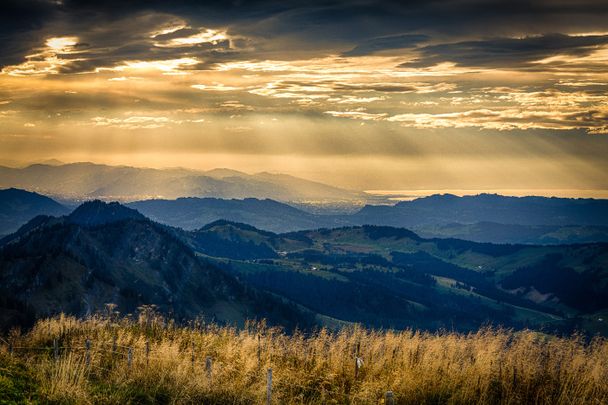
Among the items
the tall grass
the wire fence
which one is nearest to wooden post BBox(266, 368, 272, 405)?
the tall grass

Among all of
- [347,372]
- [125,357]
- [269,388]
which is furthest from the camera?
[125,357]

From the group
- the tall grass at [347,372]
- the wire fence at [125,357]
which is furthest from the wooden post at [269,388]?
the wire fence at [125,357]

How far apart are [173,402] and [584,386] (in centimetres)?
1217

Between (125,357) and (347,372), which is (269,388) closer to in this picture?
(347,372)

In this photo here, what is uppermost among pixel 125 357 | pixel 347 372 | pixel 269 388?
pixel 269 388

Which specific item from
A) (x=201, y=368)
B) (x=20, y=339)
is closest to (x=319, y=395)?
(x=201, y=368)

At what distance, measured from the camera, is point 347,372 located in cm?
2050

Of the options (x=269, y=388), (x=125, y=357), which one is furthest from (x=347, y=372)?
(x=125, y=357)

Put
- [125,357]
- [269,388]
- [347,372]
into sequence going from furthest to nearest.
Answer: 1. [125,357]
2. [347,372]
3. [269,388]

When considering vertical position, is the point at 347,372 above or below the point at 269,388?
below

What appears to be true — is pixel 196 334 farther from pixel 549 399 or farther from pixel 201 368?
pixel 549 399

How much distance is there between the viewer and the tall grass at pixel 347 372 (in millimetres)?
18250

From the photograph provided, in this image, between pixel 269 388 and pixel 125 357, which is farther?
pixel 125 357

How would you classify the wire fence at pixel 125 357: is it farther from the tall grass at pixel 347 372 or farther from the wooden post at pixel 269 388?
the wooden post at pixel 269 388
